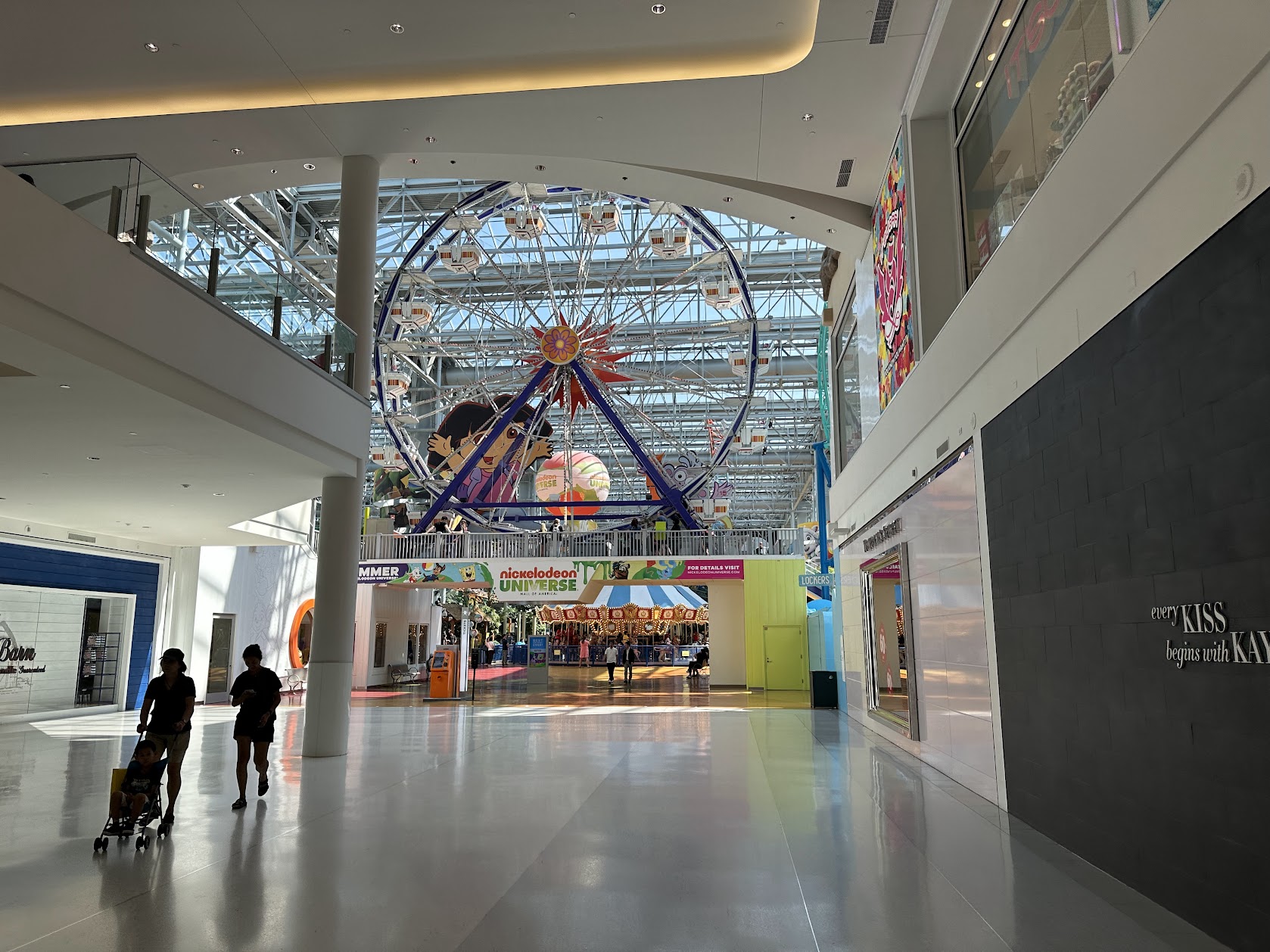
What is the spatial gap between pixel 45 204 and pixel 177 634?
13312 millimetres

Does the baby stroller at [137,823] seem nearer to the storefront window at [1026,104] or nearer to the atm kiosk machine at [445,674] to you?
the storefront window at [1026,104]

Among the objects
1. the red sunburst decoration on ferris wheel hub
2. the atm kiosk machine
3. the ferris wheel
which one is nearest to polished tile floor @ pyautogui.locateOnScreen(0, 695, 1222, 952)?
the atm kiosk machine

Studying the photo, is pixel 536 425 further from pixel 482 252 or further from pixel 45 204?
pixel 45 204

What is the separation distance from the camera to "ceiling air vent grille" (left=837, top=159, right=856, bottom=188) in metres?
9.69

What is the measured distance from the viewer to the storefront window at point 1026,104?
5094 millimetres

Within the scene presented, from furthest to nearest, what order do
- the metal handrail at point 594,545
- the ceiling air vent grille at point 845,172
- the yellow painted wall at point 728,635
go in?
1. the yellow painted wall at point 728,635
2. the metal handrail at point 594,545
3. the ceiling air vent grille at point 845,172

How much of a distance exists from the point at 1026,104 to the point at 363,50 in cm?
582

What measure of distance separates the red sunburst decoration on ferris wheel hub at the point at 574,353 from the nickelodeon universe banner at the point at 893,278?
892cm

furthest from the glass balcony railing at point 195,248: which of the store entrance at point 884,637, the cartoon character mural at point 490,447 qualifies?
the cartoon character mural at point 490,447

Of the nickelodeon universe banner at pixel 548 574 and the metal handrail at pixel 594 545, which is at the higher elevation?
the metal handrail at pixel 594 545

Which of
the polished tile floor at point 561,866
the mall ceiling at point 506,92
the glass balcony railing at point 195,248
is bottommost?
the polished tile floor at point 561,866

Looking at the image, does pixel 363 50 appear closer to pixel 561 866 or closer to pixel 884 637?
pixel 561 866

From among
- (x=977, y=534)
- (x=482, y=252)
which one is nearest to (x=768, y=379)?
(x=482, y=252)

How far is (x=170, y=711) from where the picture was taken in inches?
208
